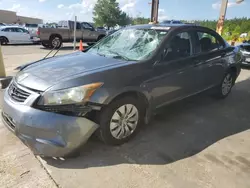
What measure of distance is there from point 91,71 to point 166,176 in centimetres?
147

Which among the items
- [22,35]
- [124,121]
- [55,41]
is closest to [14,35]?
[22,35]

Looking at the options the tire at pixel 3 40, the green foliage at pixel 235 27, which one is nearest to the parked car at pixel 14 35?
the tire at pixel 3 40

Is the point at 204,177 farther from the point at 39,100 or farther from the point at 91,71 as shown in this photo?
the point at 39,100

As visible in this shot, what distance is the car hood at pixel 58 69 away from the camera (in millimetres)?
2588

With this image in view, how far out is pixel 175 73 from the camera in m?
3.39

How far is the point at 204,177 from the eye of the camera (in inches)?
97.6

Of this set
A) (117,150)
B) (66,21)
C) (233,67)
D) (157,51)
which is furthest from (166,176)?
(66,21)

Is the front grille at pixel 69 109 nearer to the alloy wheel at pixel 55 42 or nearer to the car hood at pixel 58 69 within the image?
the car hood at pixel 58 69

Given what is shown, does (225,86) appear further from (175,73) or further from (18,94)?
(18,94)

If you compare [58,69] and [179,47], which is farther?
[179,47]

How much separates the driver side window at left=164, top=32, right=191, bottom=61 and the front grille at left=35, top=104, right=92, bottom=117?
1462mm

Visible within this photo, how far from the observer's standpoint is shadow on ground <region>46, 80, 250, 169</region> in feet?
8.95

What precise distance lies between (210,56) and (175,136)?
1.72m

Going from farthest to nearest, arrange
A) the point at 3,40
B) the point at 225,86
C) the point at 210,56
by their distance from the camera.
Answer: the point at 3,40, the point at 225,86, the point at 210,56
